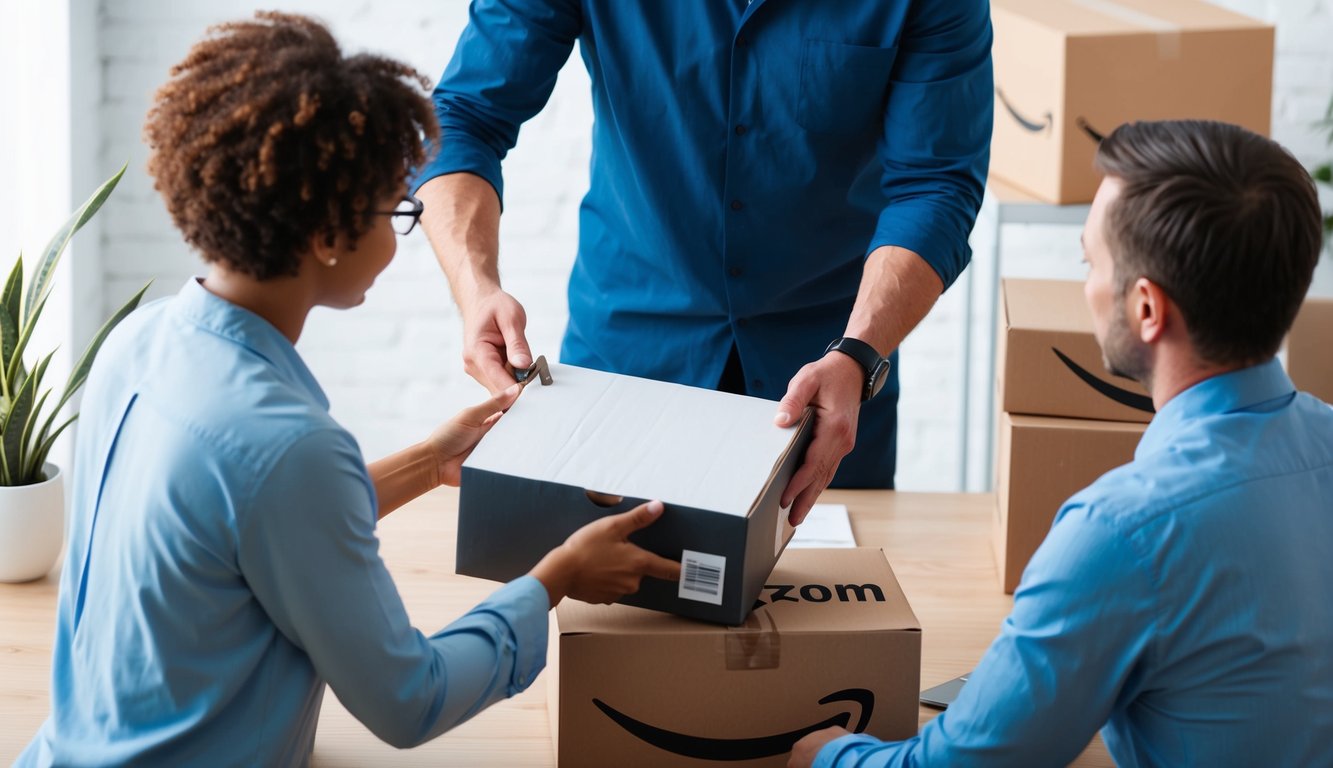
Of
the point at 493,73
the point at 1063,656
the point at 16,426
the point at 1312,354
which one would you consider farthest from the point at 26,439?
the point at 1312,354

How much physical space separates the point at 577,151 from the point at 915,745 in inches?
88.9

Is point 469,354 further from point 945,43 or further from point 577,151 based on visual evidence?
point 577,151

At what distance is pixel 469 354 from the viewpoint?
1.45 meters

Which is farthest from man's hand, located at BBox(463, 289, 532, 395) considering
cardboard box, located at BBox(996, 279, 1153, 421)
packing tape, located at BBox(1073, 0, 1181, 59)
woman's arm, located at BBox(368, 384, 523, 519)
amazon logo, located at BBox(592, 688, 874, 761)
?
packing tape, located at BBox(1073, 0, 1181, 59)

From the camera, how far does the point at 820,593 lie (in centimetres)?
127

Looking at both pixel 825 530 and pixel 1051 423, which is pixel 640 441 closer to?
pixel 825 530

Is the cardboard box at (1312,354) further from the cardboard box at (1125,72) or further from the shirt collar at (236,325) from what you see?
the shirt collar at (236,325)

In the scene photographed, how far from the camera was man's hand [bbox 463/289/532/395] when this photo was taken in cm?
140

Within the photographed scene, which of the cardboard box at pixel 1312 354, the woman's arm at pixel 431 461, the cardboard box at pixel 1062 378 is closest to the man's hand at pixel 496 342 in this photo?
the woman's arm at pixel 431 461

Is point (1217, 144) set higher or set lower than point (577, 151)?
higher

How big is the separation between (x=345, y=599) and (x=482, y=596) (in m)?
0.64

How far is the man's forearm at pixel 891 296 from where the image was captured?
1.53 m

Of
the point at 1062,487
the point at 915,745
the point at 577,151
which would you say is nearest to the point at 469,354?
the point at 915,745

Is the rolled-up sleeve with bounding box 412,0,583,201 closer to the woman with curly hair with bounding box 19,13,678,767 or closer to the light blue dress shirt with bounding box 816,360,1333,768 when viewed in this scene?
the woman with curly hair with bounding box 19,13,678,767
